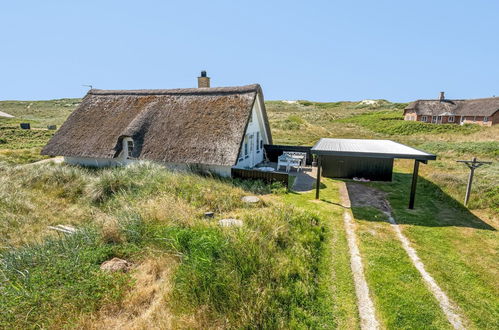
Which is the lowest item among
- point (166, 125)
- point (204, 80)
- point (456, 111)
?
point (166, 125)

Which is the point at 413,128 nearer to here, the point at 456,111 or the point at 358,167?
the point at 456,111

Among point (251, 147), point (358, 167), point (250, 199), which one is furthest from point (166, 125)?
point (358, 167)

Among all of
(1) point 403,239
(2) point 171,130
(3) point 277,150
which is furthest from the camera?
(3) point 277,150

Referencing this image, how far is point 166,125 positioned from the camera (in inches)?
616

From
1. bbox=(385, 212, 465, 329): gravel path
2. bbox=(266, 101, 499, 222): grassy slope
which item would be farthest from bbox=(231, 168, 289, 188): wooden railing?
bbox=(266, 101, 499, 222): grassy slope

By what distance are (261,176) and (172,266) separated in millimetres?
8077

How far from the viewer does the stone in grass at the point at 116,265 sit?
18.6 feet

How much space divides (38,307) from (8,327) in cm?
42

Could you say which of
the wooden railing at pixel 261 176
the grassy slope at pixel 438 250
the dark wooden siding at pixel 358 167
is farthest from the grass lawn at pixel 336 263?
the dark wooden siding at pixel 358 167

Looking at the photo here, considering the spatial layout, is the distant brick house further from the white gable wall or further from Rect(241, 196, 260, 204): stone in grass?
Rect(241, 196, 260, 204): stone in grass

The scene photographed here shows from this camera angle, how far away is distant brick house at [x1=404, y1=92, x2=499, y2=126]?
143 feet

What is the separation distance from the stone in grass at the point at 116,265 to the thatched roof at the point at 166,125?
25.0 feet

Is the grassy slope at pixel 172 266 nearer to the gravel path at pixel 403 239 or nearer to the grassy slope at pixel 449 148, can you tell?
the gravel path at pixel 403 239

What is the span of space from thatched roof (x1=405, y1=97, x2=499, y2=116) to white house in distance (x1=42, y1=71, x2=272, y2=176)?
46243mm
